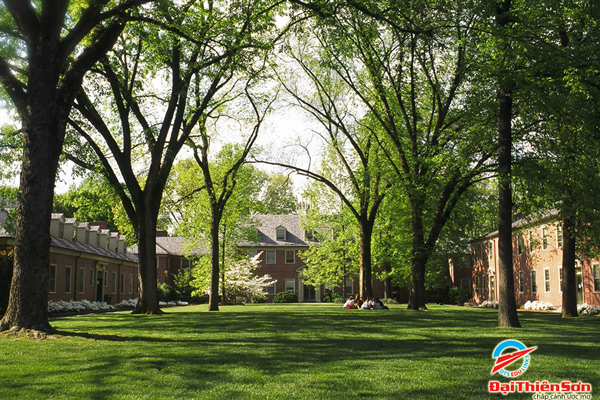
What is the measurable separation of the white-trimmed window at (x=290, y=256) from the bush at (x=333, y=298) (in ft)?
18.3

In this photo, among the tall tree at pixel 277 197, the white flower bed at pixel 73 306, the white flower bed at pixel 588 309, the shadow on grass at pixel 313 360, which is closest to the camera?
the shadow on grass at pixel 313 360

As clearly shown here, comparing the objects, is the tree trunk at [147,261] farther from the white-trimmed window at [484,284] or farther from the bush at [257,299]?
the white-trimmed window at [484,284]

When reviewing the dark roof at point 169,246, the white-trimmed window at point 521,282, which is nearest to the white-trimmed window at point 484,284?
the white-trimmed window at point 521,282

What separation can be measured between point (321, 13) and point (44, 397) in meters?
10.7

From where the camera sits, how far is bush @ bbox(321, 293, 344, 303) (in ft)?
177

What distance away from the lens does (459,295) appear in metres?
52.8

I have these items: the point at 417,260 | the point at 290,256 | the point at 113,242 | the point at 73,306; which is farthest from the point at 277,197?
the point at 417,260

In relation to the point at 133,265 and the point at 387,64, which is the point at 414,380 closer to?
the point at 387,64

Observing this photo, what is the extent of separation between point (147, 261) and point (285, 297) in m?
35.5

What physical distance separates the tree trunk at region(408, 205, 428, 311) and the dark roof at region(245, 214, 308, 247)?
31.5 meters

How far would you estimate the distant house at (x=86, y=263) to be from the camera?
32.4 meters

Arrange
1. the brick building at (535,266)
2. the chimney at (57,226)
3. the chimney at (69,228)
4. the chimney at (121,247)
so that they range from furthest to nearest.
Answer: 1. the chimney at (121,247)
2. the chimney at (69,228)
3. the chimney at (57,226)
4. the brick building at (535,266)

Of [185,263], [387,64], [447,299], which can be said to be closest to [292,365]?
[387,64]

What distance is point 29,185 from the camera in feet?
40.8
